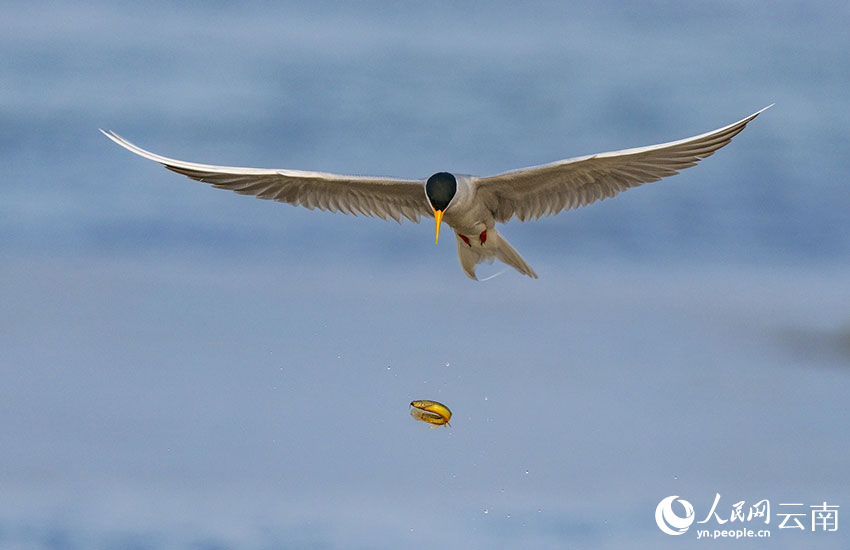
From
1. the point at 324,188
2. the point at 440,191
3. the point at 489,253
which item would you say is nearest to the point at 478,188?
the point at 440,191

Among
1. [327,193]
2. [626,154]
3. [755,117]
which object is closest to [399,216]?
[327,193]

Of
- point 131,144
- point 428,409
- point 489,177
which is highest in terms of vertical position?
point 489,177

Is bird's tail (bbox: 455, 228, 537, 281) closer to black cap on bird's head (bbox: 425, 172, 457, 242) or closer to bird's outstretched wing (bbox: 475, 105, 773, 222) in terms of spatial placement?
bird's outstretched wing (bbox: 475, 105, 773, 222)

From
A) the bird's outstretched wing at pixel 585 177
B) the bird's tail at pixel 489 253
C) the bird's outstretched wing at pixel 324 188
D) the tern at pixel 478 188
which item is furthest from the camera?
the bird's tail at pixel 489 253

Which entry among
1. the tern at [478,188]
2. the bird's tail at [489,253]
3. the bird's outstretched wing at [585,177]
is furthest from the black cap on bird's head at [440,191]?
the bird's tail at [489,253]

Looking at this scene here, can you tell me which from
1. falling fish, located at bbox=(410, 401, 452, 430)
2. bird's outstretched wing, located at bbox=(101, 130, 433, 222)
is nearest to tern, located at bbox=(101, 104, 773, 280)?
bird's outstretched wing, located at bbox=(101, 130, 433, 222)

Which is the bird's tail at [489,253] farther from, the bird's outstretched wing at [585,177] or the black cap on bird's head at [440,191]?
the black cap on bird's head at [440,191]

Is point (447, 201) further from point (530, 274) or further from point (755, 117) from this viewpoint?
point (755, 117)
